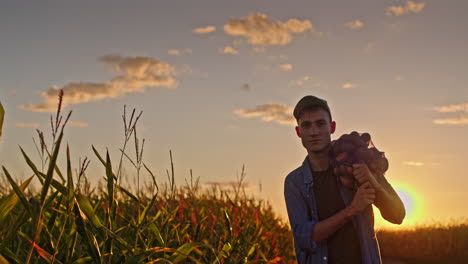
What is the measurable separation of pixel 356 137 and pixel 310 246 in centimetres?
102

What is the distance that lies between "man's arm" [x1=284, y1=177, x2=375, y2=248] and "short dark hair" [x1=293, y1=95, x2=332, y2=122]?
72 cm

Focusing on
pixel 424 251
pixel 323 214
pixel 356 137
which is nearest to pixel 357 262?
pixel 323 214

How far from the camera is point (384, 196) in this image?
14.0ft

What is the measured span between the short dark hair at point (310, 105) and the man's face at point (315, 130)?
4 cm

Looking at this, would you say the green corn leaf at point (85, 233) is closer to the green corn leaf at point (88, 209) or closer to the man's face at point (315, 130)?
the green corn leaf at point (88, 209)

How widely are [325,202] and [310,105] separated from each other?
0.91 m

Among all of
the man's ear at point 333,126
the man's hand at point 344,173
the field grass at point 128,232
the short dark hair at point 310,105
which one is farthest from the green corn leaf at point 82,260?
the man's ear at point 333,126

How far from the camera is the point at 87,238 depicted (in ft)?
8.18

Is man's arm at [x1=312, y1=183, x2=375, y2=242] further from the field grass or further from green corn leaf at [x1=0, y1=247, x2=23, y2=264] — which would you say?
green corn leaf at [x1=0, y1=247, x2=23, y2=264]

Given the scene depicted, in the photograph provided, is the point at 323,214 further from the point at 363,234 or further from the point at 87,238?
the point at 87,238

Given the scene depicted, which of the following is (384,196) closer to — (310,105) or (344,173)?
(344,173)

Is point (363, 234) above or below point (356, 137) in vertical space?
below

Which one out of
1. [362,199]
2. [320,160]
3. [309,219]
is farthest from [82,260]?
[320,160]

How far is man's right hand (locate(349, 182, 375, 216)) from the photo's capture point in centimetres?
391
